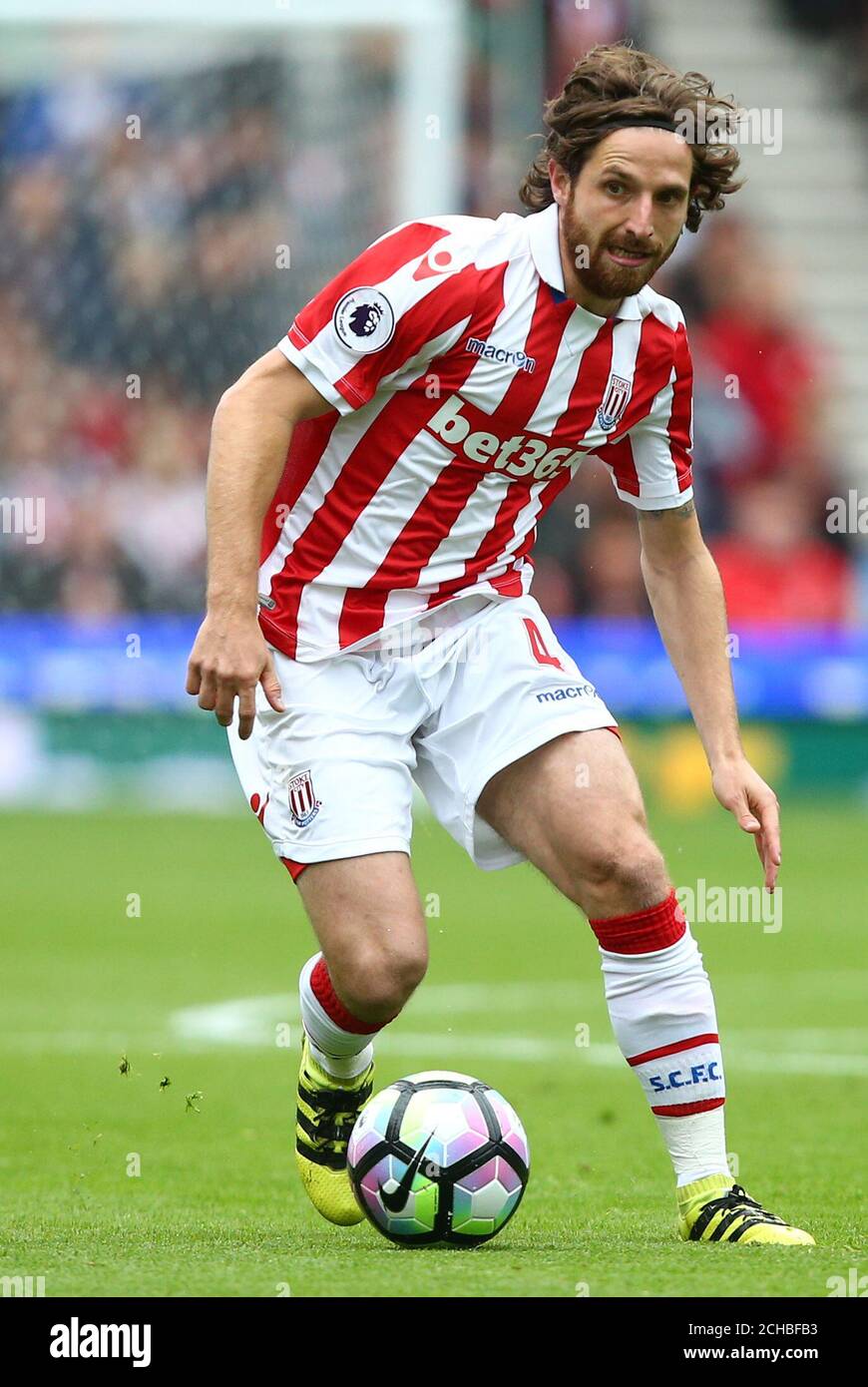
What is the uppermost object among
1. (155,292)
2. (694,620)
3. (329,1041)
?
(694,620)

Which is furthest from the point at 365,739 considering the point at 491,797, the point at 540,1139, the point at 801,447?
the point at 801,447

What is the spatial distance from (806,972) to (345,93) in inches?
299

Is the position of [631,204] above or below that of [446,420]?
above

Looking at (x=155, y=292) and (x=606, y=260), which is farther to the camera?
(x=155, y=292)

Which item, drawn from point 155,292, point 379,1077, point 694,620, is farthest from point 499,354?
point 155,292

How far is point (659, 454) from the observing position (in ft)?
16.1

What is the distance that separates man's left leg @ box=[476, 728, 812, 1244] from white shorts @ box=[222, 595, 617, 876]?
115 mm

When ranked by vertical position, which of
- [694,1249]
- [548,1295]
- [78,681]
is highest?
[548,1295]

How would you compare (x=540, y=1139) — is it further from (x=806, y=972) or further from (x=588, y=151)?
(x=806, y=972)

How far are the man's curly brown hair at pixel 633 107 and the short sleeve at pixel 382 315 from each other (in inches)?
12.7

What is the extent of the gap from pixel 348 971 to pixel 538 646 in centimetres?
81

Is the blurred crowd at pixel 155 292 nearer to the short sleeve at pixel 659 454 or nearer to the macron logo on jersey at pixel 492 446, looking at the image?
the short sleeve at pixel 659 454

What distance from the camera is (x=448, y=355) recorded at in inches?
180

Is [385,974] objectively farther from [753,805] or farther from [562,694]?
[753,805]
